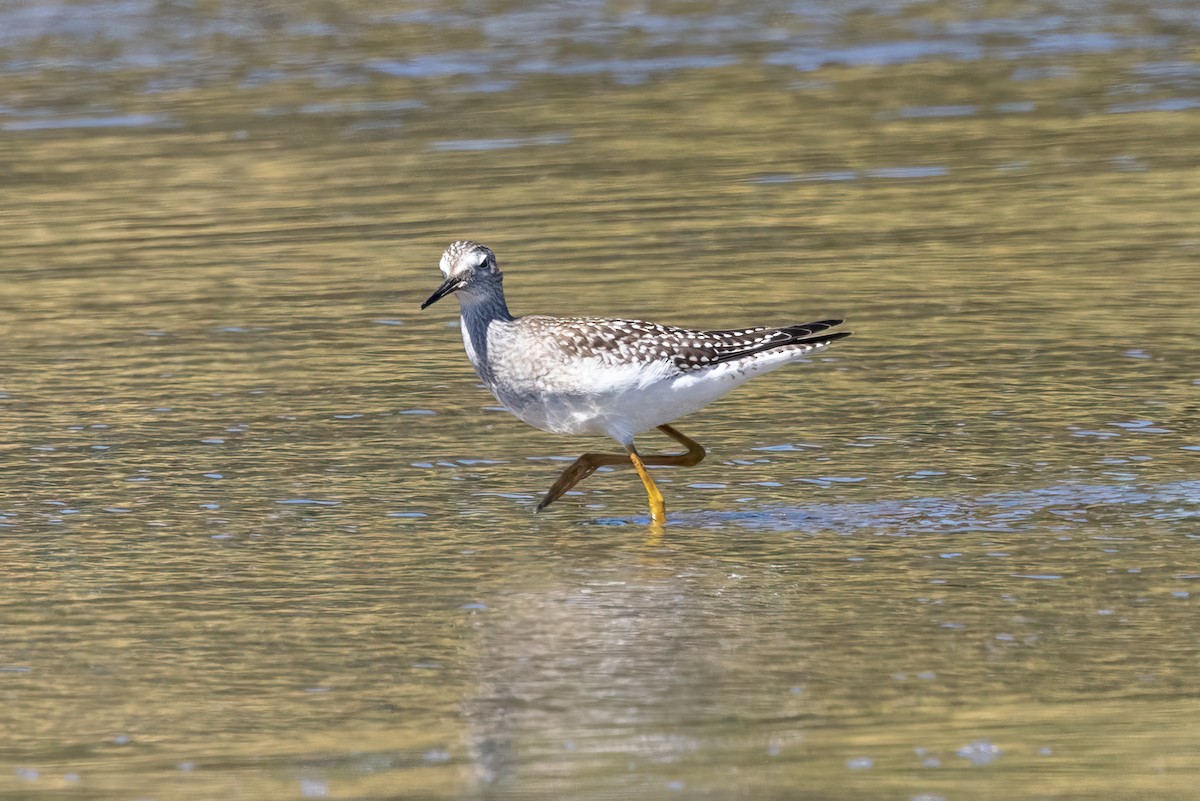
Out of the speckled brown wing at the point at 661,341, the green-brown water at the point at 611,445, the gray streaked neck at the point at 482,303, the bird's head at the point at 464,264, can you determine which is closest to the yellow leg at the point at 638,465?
the green-brown water at the point at 611,445

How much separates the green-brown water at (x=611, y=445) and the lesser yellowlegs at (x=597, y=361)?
1.53 feet

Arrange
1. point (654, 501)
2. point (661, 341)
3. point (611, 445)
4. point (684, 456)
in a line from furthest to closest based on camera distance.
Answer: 1. point (611, 445)
2. point (684, 456)
3. point (654, 501)
4. point (661, 341)

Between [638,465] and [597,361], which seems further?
[638,465]

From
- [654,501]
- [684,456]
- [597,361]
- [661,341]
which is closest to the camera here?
[597,361]

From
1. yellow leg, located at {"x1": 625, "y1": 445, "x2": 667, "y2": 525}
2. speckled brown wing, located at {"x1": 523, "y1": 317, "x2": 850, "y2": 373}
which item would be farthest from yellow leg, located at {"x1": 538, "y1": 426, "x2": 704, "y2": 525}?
speckled brown wing, located at {"x1": 523, "y1": 317, "x2": 850, "y2": 373}

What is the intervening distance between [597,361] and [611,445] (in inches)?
89.8

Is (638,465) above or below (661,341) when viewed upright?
below

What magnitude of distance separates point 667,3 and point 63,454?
1553cm

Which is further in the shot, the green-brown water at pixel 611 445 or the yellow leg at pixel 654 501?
the yellow leg at pixel 654 501

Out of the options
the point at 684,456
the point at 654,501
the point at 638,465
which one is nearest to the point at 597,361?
the point at 638,465

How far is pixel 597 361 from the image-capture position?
8.73 m

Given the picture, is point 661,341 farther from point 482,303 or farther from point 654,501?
point 482,303

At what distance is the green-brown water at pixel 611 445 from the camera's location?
6.45 metres

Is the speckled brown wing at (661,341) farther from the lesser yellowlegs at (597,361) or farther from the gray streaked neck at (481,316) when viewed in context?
the gray streaked neck at (481,316)
